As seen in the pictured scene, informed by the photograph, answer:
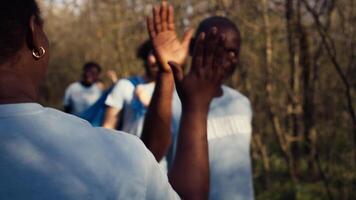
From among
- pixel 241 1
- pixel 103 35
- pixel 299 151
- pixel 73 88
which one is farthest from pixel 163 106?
pixel 103 35

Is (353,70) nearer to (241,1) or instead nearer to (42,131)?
(241,1)

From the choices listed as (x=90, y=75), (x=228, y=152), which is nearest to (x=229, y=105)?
(x=228, y=152)

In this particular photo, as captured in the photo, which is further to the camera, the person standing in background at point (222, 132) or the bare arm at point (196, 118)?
the person standing in background at point (222, 132)

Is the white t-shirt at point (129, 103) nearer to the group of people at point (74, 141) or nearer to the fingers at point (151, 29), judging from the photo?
the fingers at point (151, 29)

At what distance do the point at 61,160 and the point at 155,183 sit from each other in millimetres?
207

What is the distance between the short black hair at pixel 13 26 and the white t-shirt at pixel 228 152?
54.5 inches

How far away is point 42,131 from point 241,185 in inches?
58.5

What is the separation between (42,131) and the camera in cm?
119

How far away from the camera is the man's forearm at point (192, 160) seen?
4.85ft

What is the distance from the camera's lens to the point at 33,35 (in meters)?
1.25

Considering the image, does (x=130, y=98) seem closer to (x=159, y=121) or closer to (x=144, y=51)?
(x=144, y=51)

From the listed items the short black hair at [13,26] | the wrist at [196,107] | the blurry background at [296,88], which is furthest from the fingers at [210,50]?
the blurry background at [296,88]

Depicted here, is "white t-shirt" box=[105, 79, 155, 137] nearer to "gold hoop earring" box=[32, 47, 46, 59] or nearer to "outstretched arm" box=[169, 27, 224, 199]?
"outstretched arm" box=[169, 27, 224, 199]

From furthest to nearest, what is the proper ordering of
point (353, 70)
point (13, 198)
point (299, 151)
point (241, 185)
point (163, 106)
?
point (299, 151) < point (353, 70) < point (241, 185) < point (163, 106) < point (13, 198)
